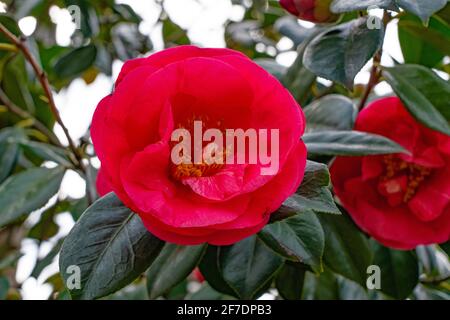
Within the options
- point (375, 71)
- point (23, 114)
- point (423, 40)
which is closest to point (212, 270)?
point (375, 71)

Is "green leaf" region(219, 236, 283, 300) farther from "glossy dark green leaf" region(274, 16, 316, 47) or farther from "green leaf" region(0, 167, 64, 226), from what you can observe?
"glossy dark green leaf" region(274, 16, 316, 47)

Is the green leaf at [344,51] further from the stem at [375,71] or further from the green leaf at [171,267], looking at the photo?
the green leaf at [171,267]

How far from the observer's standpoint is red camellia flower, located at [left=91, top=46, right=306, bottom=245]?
0.62m

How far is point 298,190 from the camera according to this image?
0.71 metres

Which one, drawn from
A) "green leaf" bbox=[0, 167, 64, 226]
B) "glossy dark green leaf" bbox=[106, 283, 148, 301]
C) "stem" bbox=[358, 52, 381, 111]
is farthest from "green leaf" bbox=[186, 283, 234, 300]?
"stem" bbox=[358, 52, 381, 111]

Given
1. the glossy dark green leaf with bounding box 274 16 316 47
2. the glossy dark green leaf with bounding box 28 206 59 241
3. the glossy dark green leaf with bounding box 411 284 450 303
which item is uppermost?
the glossy dark green leaf with bounding box 274 16 316 47

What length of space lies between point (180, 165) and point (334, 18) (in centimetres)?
38

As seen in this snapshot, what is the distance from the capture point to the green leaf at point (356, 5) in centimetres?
73

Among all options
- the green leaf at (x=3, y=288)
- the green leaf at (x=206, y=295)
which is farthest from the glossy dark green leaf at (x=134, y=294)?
the green leaf at (x=3, y=288)

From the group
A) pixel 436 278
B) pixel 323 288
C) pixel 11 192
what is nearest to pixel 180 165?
pixel 11 192

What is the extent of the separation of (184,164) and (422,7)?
0.34 m

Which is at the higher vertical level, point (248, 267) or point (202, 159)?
point (202, 159)

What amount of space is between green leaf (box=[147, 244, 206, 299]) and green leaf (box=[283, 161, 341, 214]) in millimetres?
215

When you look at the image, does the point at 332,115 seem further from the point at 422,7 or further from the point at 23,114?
the point at 23,114
